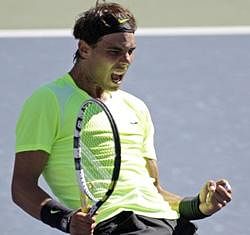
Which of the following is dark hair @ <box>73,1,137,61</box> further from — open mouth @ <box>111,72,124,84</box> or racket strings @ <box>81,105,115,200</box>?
racket strings @ <box>81,105,115,200</box>

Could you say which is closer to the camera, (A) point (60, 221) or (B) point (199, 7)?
(A) point (60, 221)

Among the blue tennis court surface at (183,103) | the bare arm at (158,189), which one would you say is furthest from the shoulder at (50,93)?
the blue tennis court surface at (183,103)

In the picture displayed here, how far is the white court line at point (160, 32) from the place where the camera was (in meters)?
6.38

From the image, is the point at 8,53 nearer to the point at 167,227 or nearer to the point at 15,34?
the point at 15,34

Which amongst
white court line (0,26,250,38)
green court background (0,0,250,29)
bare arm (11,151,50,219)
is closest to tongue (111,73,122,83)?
bare arm (11,151,50,219)

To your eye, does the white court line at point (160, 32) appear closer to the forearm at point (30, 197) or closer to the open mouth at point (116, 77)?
the open mouth at point (116, 77)

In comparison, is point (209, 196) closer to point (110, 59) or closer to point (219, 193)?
point (219, 193)

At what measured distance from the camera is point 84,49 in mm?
3184

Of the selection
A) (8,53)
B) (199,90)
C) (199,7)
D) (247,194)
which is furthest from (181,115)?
(199,7)

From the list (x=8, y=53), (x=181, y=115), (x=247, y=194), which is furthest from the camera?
(x=8, y=53)

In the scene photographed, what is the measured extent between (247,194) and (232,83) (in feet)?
3.37

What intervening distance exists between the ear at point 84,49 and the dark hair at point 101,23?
1 cm

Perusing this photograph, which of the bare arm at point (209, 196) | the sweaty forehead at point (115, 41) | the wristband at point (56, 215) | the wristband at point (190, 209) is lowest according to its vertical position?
the wristband at point (190, 209)

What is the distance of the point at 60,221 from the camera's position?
2943mm
